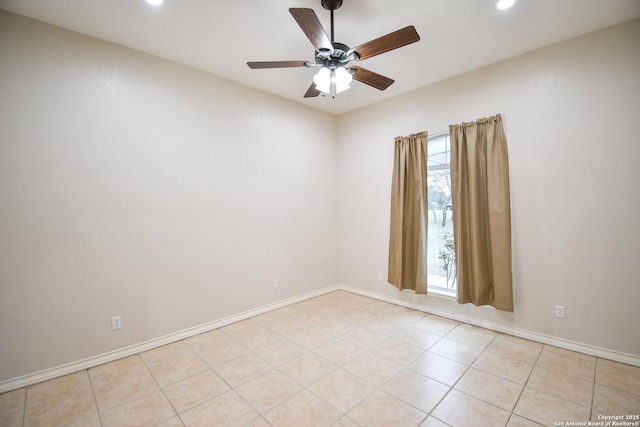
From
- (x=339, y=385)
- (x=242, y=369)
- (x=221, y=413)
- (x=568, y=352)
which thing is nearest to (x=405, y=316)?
(x=568, y=352)

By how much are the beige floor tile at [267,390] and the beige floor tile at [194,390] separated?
18 centimetres

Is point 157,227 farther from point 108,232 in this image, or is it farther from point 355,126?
point 355,126

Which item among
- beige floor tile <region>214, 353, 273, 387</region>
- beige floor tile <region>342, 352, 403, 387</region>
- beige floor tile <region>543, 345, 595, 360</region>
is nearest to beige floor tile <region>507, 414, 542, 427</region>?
beige floor tile <region>342, 352, 403, 387</region>

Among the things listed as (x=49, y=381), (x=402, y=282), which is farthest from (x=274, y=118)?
(x=49, y=381)

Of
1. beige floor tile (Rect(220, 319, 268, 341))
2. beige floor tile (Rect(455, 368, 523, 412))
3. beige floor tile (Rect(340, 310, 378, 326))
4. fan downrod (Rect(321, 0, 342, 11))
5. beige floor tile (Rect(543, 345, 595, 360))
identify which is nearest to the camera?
beige floor tile (Rect(455, 368, 523, 412))

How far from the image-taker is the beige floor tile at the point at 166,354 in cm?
256

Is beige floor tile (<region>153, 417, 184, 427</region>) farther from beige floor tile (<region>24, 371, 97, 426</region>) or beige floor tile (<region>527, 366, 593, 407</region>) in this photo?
beige floor tile (<region>527, 366, 593, 407</region>)

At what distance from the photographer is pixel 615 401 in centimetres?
195

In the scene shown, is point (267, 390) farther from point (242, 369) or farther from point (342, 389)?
point (342, 389)

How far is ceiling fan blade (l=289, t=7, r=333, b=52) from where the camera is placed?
1.63 metres

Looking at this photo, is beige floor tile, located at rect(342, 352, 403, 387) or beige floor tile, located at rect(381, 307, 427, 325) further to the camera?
beige floor tile, located at rect(381, 307, 427, 325)

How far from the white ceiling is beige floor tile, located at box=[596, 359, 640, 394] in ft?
9.62

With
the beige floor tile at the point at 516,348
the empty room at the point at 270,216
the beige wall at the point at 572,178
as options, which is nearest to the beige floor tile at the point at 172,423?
the empty room at the point at 270,216

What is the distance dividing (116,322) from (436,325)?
3357 millimetres
